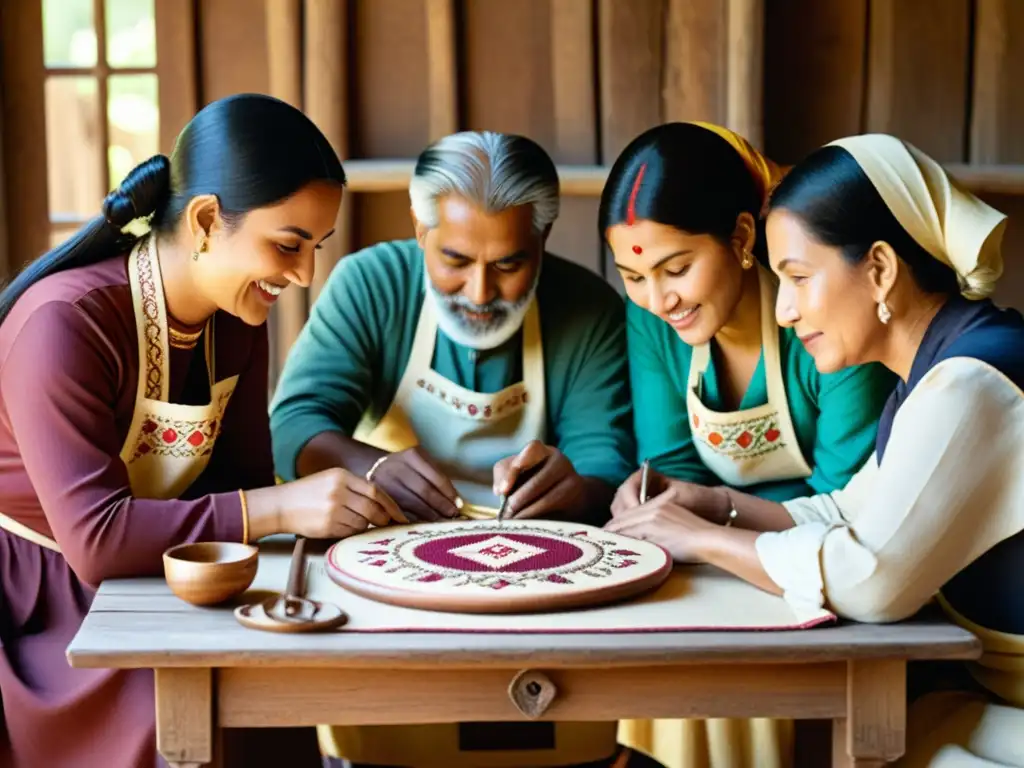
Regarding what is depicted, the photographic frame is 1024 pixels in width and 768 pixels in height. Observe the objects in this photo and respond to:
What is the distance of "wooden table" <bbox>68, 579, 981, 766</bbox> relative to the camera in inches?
75.4

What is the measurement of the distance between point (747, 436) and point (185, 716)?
1.56 meters

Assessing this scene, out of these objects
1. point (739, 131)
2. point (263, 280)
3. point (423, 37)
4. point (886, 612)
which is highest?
point (423, 37)

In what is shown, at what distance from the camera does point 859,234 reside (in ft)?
7.62

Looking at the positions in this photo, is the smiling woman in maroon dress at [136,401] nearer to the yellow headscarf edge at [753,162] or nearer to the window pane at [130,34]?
the yellow headscarf edge at [753,162]

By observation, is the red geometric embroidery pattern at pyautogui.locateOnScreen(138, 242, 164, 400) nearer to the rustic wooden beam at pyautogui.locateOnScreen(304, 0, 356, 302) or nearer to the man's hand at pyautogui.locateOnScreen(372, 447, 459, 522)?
the man's hand at pyautogui.locateOnScreen(372, 447, 459, 522)

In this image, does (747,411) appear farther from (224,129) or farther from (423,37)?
(423,37)

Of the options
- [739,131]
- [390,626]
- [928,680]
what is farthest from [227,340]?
[739,131]

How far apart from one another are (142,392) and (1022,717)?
1.72 m

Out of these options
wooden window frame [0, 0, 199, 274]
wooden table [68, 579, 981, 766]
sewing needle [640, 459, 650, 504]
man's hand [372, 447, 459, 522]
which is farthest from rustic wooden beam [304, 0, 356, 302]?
wooden table [68, 579, 981, 766]

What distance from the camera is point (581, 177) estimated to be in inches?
160

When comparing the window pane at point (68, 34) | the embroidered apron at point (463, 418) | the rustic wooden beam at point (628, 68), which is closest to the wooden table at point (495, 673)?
the embroidered apron at point (463, 418)

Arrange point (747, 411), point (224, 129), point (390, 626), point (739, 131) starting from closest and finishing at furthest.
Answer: point (390, 626) < point (224, 129) < point (747, 411) < point (739, 131)

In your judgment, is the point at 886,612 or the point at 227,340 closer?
the point at 886,612

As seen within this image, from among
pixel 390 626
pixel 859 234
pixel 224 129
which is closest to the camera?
pixel 390 626
